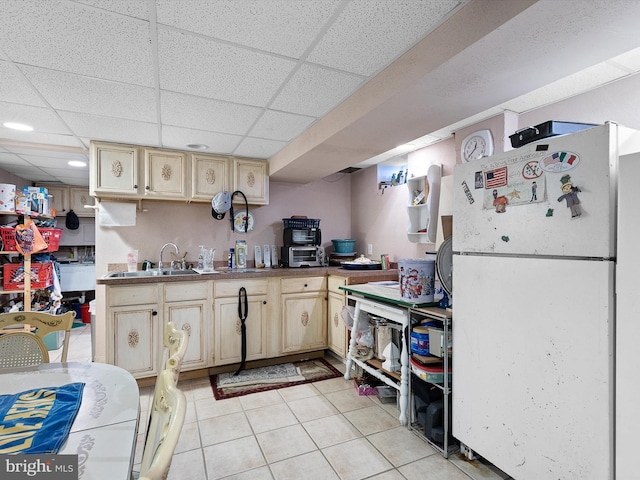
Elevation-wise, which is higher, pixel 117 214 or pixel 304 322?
pixel 117 214

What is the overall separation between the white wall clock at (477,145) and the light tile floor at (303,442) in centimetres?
214

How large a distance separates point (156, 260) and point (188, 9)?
9.10 feet

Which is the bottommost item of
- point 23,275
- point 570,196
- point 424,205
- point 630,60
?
point 23,275

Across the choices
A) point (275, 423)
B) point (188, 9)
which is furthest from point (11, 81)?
point (275, 423)

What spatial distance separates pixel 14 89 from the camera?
2059 mm

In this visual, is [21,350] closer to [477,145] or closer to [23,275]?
[23,275]

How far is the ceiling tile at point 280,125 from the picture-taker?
2527 mm

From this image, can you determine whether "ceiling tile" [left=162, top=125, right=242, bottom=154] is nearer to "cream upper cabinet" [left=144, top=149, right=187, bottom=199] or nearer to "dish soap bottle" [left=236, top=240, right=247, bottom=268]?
"cream upper cabinet" [left=144, top=149, right=187, bottom=199]

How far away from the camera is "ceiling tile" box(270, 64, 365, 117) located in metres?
1.91

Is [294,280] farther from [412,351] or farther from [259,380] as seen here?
[412,351]

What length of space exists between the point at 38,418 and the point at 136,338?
2079 mm

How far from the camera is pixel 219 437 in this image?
2205mm

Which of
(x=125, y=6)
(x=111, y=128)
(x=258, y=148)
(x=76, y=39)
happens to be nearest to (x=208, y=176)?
(x=258, y=148)

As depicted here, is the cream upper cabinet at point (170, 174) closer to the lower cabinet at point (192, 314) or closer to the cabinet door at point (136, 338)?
the lower cabinet at point (192, 314)
